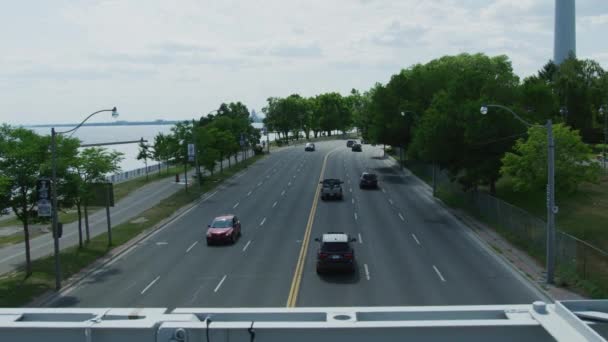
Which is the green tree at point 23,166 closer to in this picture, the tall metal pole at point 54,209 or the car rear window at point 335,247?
the tall metal pole at point 54,209

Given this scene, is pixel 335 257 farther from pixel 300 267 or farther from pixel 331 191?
pixel 331 191

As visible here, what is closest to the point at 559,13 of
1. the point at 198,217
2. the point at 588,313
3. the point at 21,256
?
the point at 198,217

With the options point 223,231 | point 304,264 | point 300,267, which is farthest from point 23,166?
point 304,264

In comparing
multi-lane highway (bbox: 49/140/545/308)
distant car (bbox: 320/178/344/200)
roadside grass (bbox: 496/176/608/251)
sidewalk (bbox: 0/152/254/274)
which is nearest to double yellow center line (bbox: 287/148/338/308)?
multi-lane highway (bbox: 49/140/545/308)

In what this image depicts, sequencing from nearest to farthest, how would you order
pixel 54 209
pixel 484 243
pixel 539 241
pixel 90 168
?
pixel 54 209, pixel 539 241, pixel 484 243, pixel 90 168

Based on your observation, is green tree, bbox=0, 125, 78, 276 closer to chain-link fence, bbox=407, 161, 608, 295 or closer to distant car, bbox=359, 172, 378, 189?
chain-link fence, bbox=407, 161, 608, 295

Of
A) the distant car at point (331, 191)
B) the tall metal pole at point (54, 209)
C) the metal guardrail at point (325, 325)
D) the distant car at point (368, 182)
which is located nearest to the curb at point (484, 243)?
the distant car at point (368, 182)
